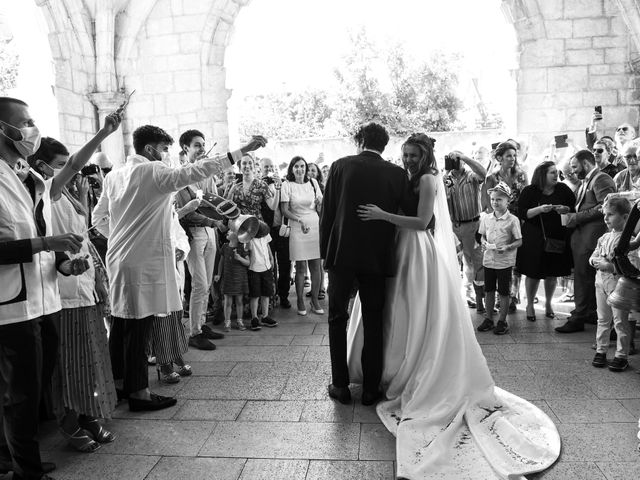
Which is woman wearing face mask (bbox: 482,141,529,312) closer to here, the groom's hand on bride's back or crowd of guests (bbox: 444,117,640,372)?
crowd of guests (bbox: 444,117,640,372)

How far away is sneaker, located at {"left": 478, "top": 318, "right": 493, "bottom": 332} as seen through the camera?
5289mm

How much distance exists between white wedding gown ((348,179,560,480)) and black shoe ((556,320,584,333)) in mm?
1959

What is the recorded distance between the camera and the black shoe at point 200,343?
4965 mm

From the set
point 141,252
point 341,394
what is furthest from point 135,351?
point 341,394

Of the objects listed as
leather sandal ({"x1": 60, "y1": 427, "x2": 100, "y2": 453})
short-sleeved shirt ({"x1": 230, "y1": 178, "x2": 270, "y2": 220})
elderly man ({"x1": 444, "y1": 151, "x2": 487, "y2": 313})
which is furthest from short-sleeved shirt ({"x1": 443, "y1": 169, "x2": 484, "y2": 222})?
leather sandal ({"x1": 60, "y1": 427, "x2": 100, "y2": 453})

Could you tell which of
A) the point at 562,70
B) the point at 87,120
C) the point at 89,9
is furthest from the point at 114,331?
the point at 562,70

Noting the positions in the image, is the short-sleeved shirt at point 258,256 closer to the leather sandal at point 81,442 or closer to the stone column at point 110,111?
the leather sandal at point 81,442

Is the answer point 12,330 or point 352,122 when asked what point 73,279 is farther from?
point 352,122

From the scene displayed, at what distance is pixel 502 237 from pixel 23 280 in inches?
171

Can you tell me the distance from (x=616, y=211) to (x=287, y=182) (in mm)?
3536

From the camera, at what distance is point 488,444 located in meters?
2.82

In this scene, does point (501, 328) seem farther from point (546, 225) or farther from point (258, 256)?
point (258, 256)

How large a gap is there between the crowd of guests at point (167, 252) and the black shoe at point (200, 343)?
22 millimetres

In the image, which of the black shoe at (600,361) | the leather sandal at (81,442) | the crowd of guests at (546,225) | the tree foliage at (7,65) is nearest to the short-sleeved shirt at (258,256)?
the crowd of guests at (546,225)
